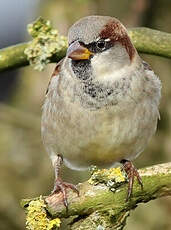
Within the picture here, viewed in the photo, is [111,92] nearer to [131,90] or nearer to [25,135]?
[131,90]

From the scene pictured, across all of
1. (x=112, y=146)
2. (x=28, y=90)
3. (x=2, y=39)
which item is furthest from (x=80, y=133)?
(x=2, y=39)

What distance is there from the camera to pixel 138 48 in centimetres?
338

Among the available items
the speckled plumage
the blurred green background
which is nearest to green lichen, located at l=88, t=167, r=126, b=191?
the speckled plumage

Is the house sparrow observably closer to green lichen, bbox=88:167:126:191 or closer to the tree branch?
the tree branch

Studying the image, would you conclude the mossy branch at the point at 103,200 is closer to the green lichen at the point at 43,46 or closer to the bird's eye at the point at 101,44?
the bird's eye at the point at 101,44

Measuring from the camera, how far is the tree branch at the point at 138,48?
3293mm

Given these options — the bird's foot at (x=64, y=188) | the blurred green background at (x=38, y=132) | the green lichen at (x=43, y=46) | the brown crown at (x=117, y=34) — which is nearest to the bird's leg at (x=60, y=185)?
the bird's foot at (x=64, y=188)

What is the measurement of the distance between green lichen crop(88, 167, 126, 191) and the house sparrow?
451mm

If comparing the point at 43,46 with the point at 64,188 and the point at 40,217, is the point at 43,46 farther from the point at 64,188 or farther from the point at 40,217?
the point at 40,217

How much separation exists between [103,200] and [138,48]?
1.08 meters

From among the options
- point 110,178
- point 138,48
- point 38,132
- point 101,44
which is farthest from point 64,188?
point 38,132

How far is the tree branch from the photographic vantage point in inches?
130

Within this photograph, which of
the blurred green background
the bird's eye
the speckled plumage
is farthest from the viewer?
the blurred green background

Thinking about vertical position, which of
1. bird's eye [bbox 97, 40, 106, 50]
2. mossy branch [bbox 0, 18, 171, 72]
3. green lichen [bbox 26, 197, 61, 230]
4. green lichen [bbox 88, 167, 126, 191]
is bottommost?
green lichen [bbox 26, 197, 61, 230]
